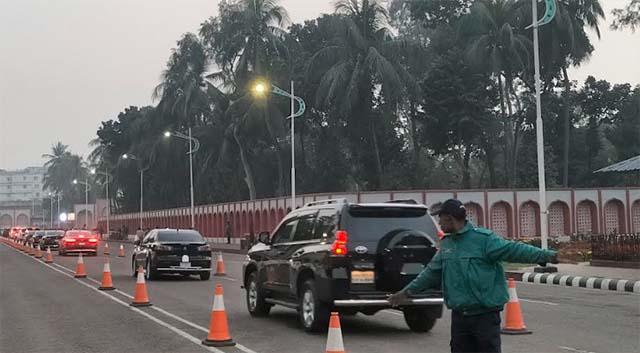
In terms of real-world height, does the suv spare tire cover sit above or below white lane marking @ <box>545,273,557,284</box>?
above

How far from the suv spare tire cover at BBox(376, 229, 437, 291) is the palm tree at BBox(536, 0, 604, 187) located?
4668 centimetres

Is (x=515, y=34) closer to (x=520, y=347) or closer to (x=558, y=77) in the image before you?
(x=558, y=77)

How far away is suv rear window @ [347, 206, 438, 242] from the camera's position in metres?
10.9

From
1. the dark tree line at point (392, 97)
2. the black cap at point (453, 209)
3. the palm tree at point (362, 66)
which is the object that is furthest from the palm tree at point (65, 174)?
the black cap at point (453, 209)

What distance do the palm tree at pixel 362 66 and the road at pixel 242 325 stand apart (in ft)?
122

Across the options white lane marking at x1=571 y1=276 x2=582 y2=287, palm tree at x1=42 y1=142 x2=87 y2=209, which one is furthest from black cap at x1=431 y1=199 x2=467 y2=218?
palm tree at x1=42 y1=142 x2=87 y2=209

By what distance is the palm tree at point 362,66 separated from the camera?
55000mm

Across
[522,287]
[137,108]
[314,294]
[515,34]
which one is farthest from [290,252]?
[137,108]

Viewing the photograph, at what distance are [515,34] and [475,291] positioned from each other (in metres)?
53.1

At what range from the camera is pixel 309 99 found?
210 feet

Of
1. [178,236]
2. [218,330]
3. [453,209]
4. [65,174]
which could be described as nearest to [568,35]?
[178,236]

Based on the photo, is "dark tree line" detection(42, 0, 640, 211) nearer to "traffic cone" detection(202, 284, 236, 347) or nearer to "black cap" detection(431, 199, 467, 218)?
"traffic cone" detection(202, 284, 236, 347)

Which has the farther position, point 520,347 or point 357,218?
point 357,218

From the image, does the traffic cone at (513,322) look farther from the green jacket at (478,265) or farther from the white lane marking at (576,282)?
the white lane marking at (576,282)
